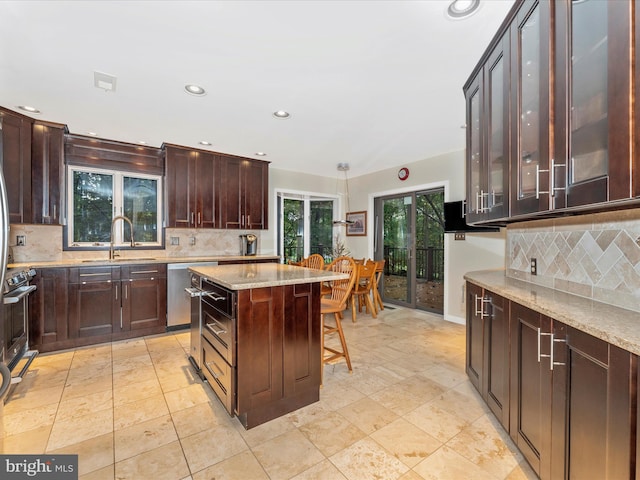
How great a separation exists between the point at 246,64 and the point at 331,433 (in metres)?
2.64

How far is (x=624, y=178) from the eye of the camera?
984 millimetres

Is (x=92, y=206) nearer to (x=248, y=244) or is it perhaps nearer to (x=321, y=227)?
(x=248, y=244)

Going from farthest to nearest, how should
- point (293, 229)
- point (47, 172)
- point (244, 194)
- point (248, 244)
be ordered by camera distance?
point (293, 229) → point (248, 244) → point (244, 194) → point (47, 172)

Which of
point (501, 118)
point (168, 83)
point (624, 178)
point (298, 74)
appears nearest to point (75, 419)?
point (168, 83)

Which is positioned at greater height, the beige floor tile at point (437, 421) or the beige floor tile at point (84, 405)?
the beige floor tile at point (437, 421)

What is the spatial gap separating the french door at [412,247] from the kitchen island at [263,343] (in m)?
3.14

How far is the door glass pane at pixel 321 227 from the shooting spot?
6148 mm

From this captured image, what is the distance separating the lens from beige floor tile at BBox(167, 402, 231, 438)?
1.91 m

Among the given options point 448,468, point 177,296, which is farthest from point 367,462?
point 177,296

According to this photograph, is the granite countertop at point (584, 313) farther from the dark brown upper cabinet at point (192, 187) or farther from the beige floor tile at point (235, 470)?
the dark brown upper cabinet at point (192, 187)

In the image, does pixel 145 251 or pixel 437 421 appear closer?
pixel 437 421

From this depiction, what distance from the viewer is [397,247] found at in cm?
536

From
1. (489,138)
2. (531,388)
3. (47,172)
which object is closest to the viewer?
(531,388)

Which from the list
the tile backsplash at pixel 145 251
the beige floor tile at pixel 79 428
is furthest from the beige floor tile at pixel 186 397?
the tile backsplash at pixel 145 251
